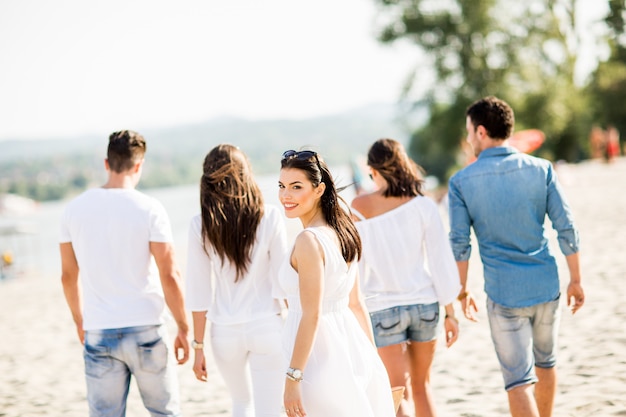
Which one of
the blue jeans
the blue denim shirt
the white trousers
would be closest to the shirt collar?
the blue denim shirt

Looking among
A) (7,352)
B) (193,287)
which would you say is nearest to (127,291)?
(193,287)

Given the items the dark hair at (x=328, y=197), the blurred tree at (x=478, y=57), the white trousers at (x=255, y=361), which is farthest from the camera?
the blurred tree at (x=478, y=57)

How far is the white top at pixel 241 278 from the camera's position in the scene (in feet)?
12.6

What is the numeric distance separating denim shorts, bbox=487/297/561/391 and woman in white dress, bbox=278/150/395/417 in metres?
1.16

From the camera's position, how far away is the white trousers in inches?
149

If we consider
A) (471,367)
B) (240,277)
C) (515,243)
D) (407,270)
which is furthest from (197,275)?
(471,367)

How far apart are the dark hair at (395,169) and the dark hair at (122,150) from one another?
140cm

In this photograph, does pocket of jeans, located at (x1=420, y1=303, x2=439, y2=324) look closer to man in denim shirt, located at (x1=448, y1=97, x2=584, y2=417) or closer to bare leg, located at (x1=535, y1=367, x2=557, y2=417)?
man in denim shirt, located at (x1=448, y1=97, x2=584, y2=417)

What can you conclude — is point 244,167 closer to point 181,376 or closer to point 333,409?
point 333,409

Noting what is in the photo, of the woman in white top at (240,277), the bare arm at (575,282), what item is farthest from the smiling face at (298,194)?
the bare arm at (575,282)

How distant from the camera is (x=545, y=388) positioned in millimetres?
4230

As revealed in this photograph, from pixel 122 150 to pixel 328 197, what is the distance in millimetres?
1430

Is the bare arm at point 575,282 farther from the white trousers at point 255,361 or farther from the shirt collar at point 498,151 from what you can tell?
the white trousers at point 255,361

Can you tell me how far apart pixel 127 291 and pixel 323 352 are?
147 centimetres
